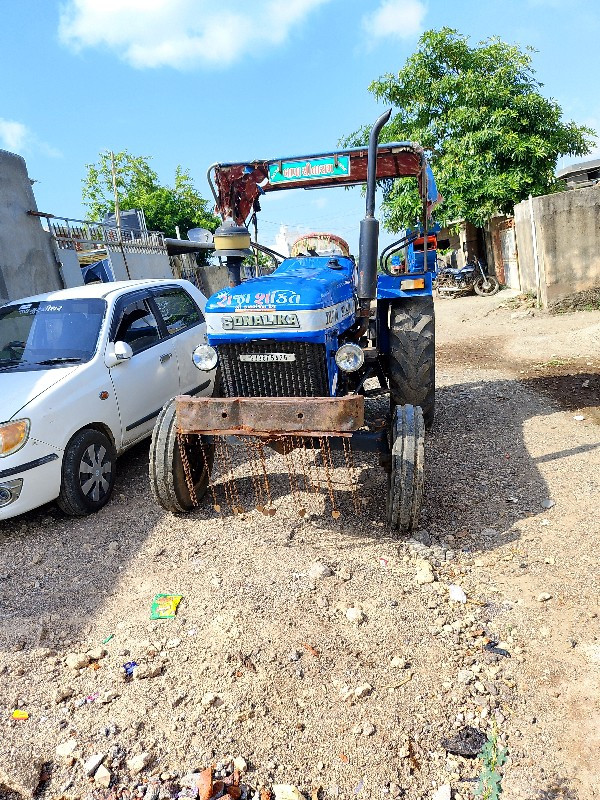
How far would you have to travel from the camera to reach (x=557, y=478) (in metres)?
4.68

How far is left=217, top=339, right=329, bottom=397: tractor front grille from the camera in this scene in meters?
3.99

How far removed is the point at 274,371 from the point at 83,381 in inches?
67.2

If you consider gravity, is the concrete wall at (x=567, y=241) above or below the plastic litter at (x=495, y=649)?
above

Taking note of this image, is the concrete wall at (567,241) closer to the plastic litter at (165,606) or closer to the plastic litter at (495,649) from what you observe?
the plastic litter at (495,649)

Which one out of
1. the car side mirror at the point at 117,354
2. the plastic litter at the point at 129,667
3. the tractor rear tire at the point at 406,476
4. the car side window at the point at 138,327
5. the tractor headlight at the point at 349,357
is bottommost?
the plastic litter at the point at 129,667

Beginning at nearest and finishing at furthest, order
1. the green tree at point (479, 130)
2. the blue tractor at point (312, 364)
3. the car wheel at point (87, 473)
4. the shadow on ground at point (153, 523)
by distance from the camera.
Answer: the shadow on ground at point (153, 523) → the blue tractor at point (312, 364) → the car wheel at point (87, 473) → the green tree at point (479, 130)

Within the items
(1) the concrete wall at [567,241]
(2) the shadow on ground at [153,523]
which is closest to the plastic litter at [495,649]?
(2) the shadow on ground at [153,523]

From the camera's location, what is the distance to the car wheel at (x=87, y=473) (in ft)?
14.7

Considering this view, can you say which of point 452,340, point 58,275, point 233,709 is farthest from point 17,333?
point 452,340

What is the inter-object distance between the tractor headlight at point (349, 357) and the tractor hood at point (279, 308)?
0.62 ft

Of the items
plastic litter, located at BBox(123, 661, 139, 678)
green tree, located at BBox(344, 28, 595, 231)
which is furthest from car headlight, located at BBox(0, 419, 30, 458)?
green tree, located at BBox(344, 28, 595, 231)

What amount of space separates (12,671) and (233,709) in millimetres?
1253

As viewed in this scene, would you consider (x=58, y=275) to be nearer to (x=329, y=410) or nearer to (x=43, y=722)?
(x=329, y=410)

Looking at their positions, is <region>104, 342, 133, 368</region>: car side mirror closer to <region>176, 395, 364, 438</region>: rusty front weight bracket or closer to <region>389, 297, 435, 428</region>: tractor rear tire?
<region>176, 395, 364, 438</region>: rusty front weight bracket
